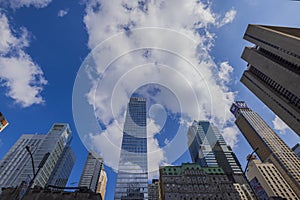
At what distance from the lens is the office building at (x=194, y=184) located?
183 feet

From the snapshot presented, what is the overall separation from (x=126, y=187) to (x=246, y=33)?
102953mm

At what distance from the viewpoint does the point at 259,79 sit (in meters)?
77.1

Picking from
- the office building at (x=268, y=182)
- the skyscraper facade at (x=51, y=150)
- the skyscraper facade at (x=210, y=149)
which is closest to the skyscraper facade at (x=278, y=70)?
the office building at (x=268, y=182)

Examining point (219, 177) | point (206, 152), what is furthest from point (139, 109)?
point (219, 177)

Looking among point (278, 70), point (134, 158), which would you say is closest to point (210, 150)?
point (134, 158)

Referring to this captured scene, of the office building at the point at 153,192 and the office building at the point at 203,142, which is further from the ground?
the office building at the point at 203,142

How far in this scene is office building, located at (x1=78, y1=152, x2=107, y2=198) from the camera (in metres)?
149

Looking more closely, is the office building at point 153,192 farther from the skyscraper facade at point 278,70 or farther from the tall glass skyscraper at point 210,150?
the skyscraper facade at point 278,70

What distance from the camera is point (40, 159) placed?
93.8m

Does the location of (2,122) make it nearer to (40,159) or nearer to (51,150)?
(40,159)

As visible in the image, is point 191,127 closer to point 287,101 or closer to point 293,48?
point 287,101

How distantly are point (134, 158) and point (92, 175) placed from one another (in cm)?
8022

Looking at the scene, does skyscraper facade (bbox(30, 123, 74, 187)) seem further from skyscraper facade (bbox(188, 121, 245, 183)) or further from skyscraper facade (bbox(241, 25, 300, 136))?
skyscraper facade (bbox(241, 25, 300, 136))

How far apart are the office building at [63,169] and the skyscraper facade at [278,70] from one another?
129209 millimetres
